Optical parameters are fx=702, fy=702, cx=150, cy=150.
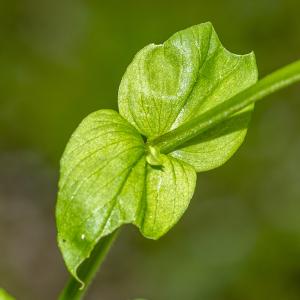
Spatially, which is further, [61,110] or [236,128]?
[61,110]

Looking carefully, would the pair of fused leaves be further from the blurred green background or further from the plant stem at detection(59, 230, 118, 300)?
the blurred green background

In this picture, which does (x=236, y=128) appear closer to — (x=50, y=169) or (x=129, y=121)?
(x=129, y=121)

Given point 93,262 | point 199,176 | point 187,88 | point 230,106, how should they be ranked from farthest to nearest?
1. point 199,176
2. point 187,88
3. point 93,262
4. point 230,106

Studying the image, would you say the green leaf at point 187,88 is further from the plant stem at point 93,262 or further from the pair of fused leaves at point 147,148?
the plant stem at point 93,262

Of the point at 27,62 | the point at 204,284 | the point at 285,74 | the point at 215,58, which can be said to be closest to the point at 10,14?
the point at 27,62

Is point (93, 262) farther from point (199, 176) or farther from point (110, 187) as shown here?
point (199, 176)

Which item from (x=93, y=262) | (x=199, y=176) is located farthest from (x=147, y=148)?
(x=199, y=176)
